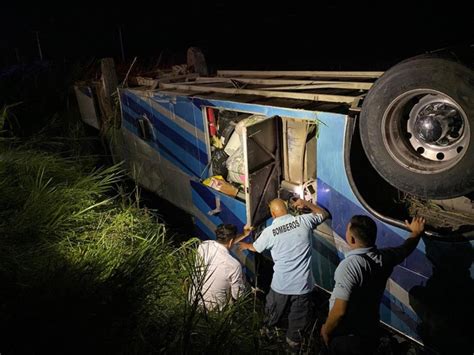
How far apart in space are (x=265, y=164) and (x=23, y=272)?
251cm

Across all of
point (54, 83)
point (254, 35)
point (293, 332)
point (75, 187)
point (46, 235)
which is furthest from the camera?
point (254, 35)

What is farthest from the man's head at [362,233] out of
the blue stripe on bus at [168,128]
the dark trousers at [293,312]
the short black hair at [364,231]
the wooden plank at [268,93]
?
the blue stripe on bus at [168,128]

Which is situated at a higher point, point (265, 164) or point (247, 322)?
point (265, 164)

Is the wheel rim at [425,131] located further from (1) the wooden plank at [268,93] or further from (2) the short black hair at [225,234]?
(2) the short black hair at [225,234]

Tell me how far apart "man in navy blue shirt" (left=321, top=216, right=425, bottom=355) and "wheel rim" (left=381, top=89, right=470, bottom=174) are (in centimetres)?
55

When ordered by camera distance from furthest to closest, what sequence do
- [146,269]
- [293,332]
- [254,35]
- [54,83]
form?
1. [254,35]
2. [54,83]
3. [293,332]
4. [146,269]

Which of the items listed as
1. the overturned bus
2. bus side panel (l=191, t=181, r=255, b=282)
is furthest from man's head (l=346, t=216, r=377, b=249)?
bus side panel (l=191, t=181, r=255, b=282)

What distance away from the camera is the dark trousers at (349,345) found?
8.71 feet

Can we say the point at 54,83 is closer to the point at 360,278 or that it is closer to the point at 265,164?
the point at 265,164

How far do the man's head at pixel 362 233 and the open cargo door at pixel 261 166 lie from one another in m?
1.27

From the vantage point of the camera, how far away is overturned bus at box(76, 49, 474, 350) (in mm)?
2385

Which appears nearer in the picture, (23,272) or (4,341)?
(4,341)

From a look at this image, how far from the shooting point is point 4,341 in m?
1.99

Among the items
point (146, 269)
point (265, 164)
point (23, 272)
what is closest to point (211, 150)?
point (265, 164)
